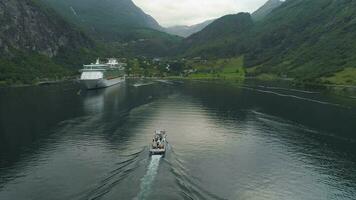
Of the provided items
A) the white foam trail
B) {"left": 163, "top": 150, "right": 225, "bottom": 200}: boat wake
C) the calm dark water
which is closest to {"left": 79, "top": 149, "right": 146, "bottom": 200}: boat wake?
the calm dark water

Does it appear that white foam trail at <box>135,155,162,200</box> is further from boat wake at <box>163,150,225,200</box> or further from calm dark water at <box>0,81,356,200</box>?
boat wake at <box>163,150,225,200</box>

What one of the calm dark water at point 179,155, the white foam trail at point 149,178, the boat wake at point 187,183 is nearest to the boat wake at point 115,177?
the calm dark water at point 179,155

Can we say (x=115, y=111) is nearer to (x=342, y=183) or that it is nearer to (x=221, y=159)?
(x=221, y=159)

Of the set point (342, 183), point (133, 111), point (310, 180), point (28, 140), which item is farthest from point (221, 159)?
point (133, 111)

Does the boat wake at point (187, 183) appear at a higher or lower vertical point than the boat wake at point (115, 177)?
higher

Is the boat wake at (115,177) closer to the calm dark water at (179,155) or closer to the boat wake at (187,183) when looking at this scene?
the calm dark water at (179,155)

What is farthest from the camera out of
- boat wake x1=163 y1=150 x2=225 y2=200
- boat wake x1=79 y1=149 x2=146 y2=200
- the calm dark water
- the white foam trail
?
the calm dark water
